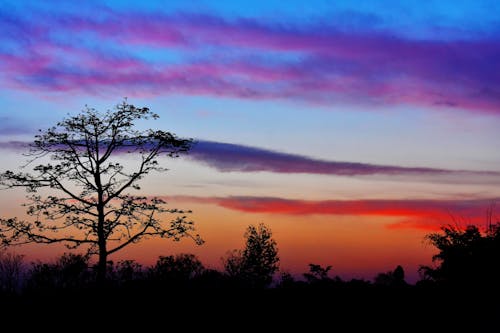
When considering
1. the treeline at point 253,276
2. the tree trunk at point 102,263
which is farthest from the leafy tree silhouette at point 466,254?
the tree trunk at point 102,263

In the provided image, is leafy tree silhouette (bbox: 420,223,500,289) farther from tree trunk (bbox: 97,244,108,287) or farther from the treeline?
tree trunk (bbox: 97,244,108,287)

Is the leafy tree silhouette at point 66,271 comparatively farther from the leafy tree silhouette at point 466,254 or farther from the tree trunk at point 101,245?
the leafy tree silhouette at point 466,254

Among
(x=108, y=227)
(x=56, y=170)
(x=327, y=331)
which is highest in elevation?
(x=56, y=170)

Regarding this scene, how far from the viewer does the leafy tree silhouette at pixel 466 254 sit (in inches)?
1602

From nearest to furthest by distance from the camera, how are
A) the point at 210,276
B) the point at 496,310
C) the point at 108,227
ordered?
the point at 496,310 < the point at 210,276 < the point at 108,227

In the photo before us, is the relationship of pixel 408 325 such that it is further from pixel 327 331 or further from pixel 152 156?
pixel 152 156

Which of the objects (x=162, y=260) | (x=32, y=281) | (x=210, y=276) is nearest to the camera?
(x=210, y=276)

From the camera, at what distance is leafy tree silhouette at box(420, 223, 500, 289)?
40.7 meters

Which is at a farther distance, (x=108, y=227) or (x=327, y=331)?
(x=108, y=227)

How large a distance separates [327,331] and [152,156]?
24.1m

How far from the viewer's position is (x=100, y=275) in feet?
125

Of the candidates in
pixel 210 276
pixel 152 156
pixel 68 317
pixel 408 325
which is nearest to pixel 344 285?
pixel 408 325

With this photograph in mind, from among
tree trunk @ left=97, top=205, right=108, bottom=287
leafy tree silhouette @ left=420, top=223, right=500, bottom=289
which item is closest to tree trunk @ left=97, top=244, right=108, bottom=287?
tree trunk @ left=97, top=205, right=108, bottom=287

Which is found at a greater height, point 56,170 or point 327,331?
point 56,170
